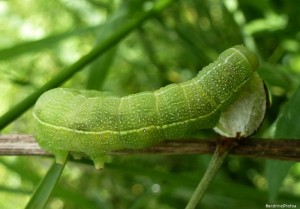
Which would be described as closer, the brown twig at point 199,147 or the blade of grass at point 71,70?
the brown twig at point 199,147

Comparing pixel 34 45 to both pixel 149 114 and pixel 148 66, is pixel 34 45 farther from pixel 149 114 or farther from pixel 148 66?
pixel 148 66

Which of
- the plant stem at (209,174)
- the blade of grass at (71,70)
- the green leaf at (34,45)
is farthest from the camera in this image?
the green leaf at (34,45)

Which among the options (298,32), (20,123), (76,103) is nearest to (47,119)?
(76,103)

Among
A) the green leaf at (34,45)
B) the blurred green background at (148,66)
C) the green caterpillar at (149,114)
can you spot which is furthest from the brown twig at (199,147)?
the green leaf at (34,45)

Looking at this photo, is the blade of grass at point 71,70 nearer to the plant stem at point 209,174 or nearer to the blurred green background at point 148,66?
the blurred green background at point 148,66

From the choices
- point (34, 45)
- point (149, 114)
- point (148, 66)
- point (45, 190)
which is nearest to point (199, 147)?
point (149, 114)

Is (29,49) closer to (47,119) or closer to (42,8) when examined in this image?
(47,119)

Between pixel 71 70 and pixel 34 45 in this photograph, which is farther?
pixel 34 45
